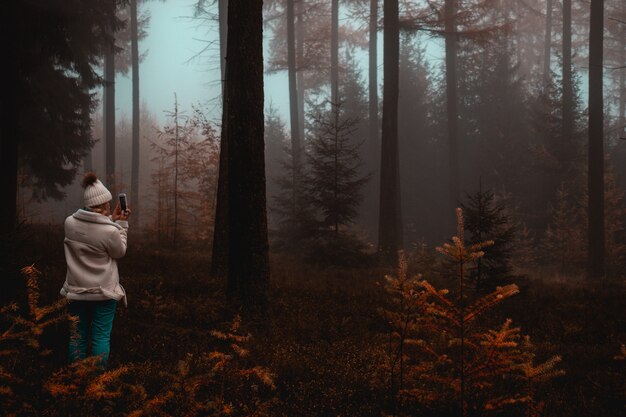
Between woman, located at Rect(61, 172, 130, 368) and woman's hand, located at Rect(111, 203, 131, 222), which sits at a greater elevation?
woman's hand, located at Rect(111, 203, 131, 222)

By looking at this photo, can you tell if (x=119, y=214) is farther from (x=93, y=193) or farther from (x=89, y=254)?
(x=89, y=254)

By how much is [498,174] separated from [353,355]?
2182cm

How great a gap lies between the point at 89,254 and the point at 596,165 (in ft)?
53.4

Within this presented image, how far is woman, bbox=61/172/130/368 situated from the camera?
4.00m

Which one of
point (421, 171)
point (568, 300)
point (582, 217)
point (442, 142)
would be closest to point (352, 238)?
point (568, 300)

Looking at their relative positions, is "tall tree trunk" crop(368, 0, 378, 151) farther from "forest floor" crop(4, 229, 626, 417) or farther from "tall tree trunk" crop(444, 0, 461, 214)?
"forest floor" crop(4, 229, 626, 417)

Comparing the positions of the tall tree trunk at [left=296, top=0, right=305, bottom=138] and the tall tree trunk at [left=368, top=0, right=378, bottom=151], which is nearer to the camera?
the tall tree trunk at [left=368, top=0, right=378, bottom=151]

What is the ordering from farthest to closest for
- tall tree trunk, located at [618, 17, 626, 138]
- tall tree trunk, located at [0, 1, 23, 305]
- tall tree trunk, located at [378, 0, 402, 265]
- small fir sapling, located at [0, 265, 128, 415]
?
tall tree trunk, located at [618, 17, 626, 138] < tall tree trunk, located at [378, 0, 402, 265] < tall tree trunk, located at [0, 1, 23, 305] < small fir sapling, located at [0, 265, 128, 415]

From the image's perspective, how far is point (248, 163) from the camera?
636 cm

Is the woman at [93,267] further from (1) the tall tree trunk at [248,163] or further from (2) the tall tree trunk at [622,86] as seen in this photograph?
(2) the tall tree trunk at [622,86]

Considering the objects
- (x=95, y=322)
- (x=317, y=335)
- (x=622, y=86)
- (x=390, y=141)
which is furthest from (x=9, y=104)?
(x=622, y=86)

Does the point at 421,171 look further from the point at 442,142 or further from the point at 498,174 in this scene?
the point at 498,174

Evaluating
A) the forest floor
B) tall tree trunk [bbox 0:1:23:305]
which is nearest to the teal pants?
the forest floor

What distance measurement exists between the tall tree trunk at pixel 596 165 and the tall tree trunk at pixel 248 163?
13441 mm
